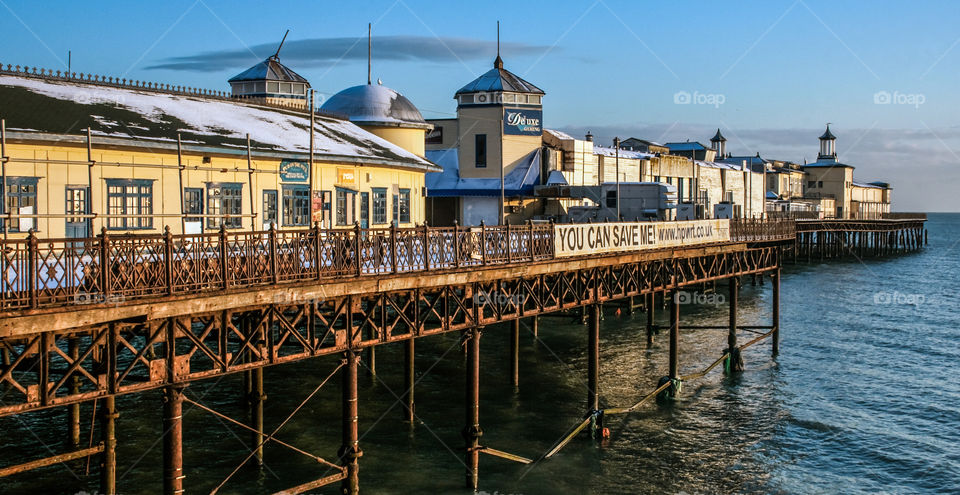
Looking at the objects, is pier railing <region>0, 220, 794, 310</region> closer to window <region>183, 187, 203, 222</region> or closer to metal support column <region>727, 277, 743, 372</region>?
window <region>183, 187, 203, 222</region>

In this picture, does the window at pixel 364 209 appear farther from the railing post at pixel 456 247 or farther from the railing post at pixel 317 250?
the railing post at pixel 317 250

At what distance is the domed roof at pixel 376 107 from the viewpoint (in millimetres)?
39000

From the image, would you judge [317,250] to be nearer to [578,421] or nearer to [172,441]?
[172,441]

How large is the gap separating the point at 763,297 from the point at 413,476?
4541 cm

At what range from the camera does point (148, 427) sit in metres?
24.0

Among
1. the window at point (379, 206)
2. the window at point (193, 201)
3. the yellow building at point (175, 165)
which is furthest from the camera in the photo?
the window at point (379, 206)

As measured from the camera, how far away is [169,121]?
2512 centimetres

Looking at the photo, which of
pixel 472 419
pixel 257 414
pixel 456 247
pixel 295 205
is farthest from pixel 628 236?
pixel 257 414

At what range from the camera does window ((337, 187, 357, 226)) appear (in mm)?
28234

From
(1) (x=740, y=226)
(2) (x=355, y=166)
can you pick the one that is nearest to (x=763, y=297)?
(1) (x=740, y=226)

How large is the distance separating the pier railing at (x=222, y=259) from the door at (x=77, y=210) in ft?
9.96

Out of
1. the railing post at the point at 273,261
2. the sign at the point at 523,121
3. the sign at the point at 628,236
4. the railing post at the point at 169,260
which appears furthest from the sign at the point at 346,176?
the sign at the point at 523,121

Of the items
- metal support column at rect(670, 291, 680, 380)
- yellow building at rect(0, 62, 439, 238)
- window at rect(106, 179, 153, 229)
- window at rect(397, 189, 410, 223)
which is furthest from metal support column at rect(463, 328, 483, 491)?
window at rect(397, 189, 410, 223)

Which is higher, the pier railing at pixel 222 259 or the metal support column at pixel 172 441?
the pier railing at pixel 222 259
